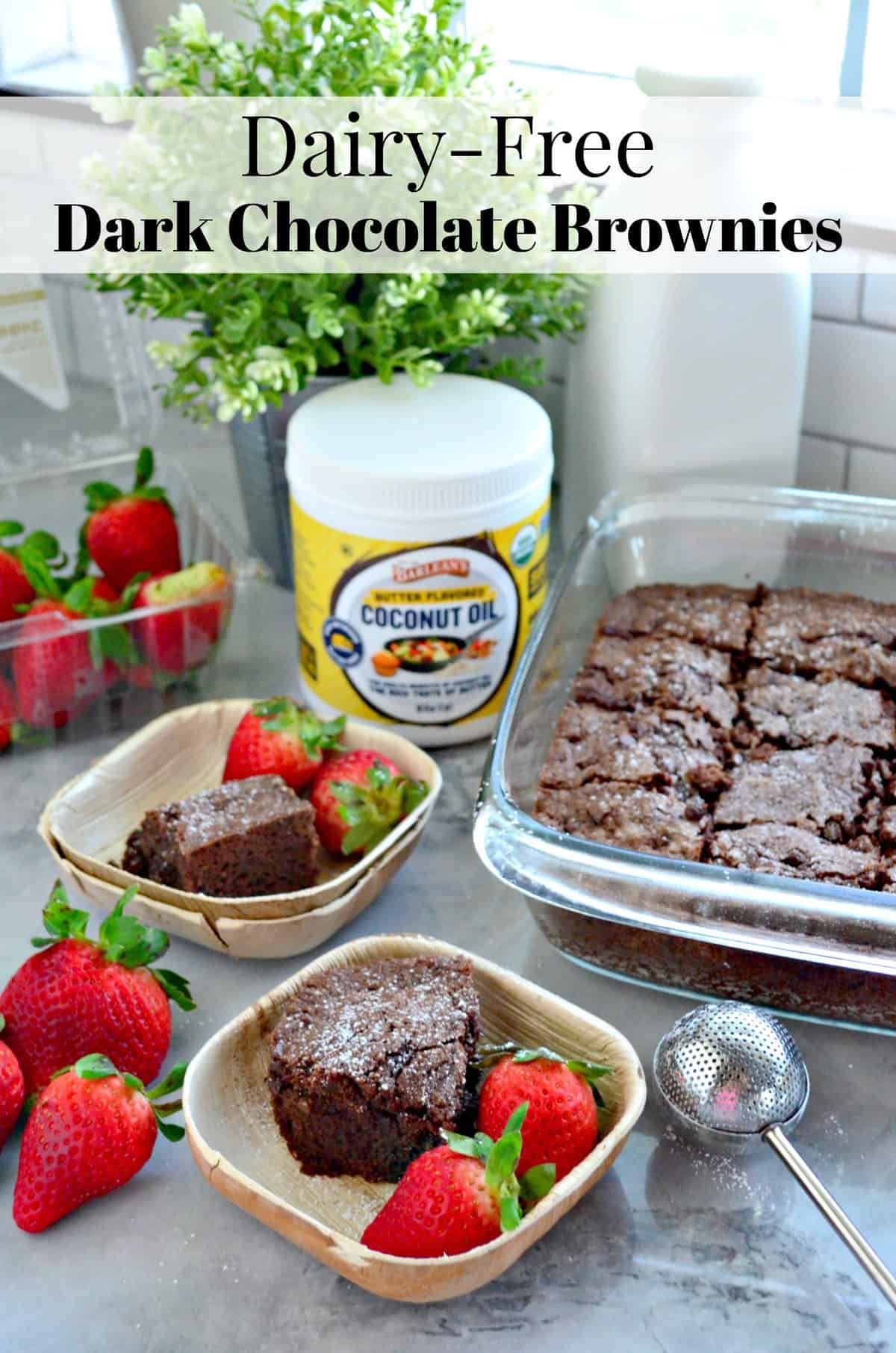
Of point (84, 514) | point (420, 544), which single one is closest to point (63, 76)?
point (84, 514)

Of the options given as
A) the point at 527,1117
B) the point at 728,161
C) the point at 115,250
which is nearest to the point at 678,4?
the point at 728,161

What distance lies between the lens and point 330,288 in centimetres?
116

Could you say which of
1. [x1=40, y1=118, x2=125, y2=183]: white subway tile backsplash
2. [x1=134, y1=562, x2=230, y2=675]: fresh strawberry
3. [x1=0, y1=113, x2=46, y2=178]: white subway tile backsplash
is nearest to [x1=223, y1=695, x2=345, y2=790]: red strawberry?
[x1=134, y1=562, x2=230, y2=675]: fresh strawberry

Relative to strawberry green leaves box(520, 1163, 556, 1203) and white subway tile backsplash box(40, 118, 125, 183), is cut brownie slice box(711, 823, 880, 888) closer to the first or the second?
strawberry green leaves box(520, 1163, 556, 1203)

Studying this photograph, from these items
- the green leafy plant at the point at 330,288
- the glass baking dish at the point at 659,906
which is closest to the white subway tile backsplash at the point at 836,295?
the green leafy plant at the point at 330,288

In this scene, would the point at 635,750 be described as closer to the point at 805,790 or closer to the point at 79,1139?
the point at 805,790

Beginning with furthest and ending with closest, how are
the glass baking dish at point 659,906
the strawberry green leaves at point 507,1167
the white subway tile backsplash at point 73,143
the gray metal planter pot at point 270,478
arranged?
the white subway tile backsplash at point 73,143
the gray metal planter pot at point 270,478
the glass baking dish at point 659,906
the strawberry green leaves at point 507,1167

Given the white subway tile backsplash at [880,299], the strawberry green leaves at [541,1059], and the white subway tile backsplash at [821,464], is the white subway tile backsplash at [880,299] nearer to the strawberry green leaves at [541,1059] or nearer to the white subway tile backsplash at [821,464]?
the white subway tile backsplash at [821,464]

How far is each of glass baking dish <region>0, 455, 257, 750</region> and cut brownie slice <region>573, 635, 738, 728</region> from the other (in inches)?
13.4

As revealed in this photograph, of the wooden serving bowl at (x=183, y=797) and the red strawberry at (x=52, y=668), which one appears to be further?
the red strawberry at (x=52, y=668)

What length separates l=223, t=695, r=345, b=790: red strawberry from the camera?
1.06 m

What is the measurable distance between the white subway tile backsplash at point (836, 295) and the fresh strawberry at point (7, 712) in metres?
0.82

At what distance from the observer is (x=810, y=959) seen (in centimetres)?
84

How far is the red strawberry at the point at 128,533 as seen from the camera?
1.26 meters
